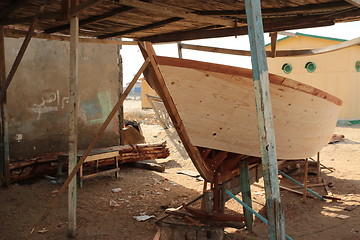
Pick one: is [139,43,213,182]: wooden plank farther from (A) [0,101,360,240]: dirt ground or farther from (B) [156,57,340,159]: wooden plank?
(A) [0,101,360,240]: dirt ground

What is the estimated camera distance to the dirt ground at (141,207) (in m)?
4.89

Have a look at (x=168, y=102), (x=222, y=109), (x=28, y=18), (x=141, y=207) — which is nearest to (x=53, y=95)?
(x=28, y=18)

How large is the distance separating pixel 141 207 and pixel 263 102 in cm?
378

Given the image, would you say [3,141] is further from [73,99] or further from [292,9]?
[292,9]

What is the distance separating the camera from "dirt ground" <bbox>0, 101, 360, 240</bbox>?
16.1ft

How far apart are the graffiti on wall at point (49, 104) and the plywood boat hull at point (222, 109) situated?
3.67m

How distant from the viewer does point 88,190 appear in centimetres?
675

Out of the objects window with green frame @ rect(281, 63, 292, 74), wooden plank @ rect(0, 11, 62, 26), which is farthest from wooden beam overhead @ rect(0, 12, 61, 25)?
window with green frame @ rect(281, 63, 292, 74)

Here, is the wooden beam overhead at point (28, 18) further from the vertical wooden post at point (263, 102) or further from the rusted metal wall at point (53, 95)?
the vertical wooden post at point (263, 102)

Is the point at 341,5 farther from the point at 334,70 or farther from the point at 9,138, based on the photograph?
the point at 334,70

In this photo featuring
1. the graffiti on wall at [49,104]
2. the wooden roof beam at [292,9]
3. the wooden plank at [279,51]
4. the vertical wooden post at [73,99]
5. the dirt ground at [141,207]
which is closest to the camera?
the vertical wooden post at [73,99]

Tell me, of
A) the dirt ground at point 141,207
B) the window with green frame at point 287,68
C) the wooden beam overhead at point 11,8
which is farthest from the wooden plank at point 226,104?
the window with green frame at point 287,68

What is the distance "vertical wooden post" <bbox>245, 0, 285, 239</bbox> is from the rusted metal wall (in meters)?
5.27

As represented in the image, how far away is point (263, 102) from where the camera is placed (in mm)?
2805
